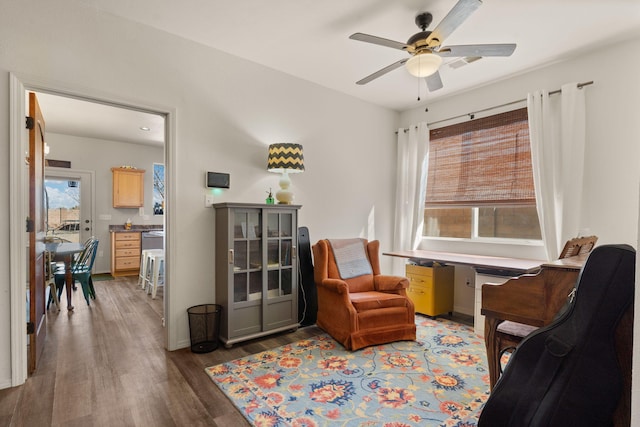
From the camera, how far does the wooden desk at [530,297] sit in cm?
153

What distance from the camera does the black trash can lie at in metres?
2.82

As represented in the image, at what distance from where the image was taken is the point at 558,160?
125 inches

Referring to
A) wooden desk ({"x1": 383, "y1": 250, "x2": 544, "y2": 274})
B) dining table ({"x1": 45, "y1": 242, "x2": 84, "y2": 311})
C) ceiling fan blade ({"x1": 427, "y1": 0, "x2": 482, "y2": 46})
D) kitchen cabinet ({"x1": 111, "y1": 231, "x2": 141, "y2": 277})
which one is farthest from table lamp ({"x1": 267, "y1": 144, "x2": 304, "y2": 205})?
kitchen cabinet ({"x1": 111, "y1": 231, "x2": 141, "y2": 277})

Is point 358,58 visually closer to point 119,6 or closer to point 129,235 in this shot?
point 119,6

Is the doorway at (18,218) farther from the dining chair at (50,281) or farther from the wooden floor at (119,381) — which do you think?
the dining chair at (50,281)

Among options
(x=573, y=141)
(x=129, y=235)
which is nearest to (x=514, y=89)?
(x=573, y=141)

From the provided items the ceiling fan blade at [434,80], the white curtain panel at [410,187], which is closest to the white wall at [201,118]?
the white curtain panel at [410,187]

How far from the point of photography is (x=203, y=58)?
3.00m

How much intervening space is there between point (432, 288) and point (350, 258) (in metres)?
1.08

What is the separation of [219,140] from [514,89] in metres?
3.24

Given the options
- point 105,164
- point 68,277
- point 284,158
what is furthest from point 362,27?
point 105,164

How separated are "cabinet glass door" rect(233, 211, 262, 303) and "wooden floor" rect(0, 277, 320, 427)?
0.47 meters

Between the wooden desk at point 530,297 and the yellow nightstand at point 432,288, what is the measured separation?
1.90m

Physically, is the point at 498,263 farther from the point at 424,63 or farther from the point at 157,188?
the point at 157,188
